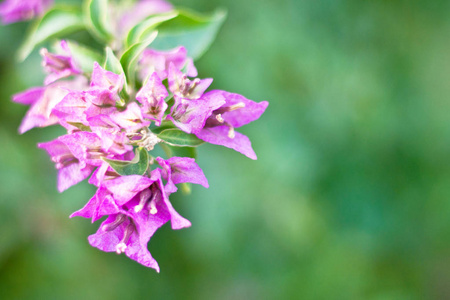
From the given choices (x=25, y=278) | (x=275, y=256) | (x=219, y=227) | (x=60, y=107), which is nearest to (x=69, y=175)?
(x=60, y=107)

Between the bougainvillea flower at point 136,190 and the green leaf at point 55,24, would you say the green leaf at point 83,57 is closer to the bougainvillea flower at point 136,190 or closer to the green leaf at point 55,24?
the green leaf at point 55,24

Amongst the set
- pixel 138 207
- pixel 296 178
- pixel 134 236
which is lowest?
pixel 296 178

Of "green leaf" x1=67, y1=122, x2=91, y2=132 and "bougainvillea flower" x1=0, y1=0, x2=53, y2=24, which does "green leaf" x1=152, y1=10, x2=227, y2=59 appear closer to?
"green leaf" x1=67, y1=122, x2=91, y2=132

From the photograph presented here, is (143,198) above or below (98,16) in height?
below

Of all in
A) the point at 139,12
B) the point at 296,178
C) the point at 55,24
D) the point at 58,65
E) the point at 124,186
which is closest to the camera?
the point at 124,186

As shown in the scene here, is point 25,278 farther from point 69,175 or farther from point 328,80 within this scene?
point 328,80

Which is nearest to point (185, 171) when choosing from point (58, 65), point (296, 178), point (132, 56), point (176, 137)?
point (176, 137)

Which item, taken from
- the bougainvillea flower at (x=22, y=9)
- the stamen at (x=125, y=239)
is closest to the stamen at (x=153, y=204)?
the stamen at (x=125, y=239)

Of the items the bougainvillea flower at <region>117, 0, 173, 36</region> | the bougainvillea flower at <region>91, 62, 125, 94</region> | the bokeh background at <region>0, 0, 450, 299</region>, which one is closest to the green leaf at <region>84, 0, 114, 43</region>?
A: the bougainvillea flower at <region>117, 0, 173, 36</region>

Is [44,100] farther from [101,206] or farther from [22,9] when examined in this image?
[22,9]
